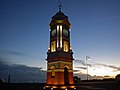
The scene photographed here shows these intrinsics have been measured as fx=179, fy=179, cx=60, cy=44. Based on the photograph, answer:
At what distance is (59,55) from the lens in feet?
107

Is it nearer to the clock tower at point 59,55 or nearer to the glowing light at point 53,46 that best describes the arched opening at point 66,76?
the clock tower at point 59,55

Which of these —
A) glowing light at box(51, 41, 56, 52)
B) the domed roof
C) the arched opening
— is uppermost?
the domed roof

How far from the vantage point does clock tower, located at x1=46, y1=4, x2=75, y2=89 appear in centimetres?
3228

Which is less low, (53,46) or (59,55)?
(53,46)

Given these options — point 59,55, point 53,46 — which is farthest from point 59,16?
point 59,55

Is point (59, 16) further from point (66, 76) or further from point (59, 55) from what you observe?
point (66, 76)

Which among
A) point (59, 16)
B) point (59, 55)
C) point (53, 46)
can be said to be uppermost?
point (59, 16)

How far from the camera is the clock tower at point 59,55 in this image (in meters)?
32.3

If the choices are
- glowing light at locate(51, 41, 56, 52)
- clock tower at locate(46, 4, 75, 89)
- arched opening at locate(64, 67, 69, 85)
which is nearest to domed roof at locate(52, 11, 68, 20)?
clock tower at locate(46, 4, 75, 89)

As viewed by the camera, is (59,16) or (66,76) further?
(59,16)

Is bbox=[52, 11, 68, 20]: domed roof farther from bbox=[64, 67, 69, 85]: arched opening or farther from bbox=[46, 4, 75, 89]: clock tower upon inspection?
bbox=[64, 67, 69, 85]: arched opening

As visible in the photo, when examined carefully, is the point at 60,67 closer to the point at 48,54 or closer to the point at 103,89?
the point at 48,54

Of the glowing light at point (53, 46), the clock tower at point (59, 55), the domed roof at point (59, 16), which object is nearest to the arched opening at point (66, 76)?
the clock tower at point (59, 55)

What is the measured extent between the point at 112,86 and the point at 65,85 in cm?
820
